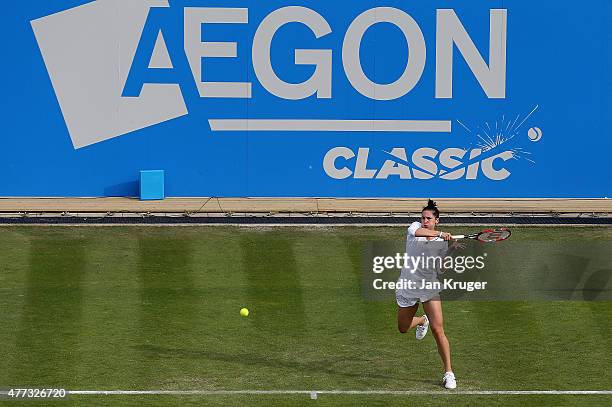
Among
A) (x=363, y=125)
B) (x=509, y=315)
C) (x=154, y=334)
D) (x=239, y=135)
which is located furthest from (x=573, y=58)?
(x=154, y=334)

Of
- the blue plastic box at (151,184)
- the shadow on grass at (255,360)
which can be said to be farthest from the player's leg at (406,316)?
the blue plastic box at (151,184)

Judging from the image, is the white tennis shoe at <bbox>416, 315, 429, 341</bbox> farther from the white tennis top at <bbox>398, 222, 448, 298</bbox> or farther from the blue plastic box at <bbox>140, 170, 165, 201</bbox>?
the blue plastic box at <bbox>140, 170, 165, 201</bbox>

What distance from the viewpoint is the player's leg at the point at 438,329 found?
14891mm

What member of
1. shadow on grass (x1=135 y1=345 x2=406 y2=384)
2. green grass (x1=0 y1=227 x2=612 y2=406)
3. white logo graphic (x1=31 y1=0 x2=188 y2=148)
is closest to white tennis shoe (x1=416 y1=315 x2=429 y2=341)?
green grass (x1=0 y1=227 x2=612 y2=406)

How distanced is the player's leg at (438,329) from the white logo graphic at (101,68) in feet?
47.1

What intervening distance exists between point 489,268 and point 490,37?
26.6 feet

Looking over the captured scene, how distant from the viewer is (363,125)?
2853cm

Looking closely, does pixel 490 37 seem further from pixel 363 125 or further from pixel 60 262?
pixel 60 262

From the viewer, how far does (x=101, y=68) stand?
28.5 m

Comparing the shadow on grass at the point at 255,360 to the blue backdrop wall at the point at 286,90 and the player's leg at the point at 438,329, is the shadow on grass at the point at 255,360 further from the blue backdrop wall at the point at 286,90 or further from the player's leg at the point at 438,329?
the blue backdrop wall at the point at 286,90

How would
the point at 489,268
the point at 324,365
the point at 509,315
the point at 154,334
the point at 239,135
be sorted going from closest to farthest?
the point at 324,365 < the point at 154,334 < the point at 509,315 < the point at 489,268 < the point at 239,135

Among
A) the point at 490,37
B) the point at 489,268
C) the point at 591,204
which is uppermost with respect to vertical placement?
the point at 490,37

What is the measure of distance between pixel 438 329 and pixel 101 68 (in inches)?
615

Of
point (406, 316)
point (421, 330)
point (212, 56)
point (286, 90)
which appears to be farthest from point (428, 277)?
point (212, 56)
